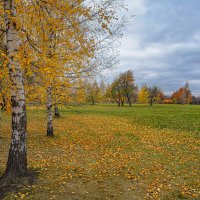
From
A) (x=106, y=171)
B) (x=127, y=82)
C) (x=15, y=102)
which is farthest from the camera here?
(x=127, y=82)

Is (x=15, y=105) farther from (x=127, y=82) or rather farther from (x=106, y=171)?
(x=127, y=82)

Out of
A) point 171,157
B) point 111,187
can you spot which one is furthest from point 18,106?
point 171,157

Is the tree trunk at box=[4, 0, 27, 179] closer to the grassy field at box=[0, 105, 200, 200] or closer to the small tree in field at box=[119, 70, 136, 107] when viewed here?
the grassy field at box=[0, 105, 200, 200]

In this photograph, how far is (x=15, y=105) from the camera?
524cm

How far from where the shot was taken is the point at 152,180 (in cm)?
617

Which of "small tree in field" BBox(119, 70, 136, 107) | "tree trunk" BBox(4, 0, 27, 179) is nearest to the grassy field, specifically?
"tree trunk" BBox(4, 0, 27, 179)

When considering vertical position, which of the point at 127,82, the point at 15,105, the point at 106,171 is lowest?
the point at 106,171

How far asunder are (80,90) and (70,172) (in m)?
6.05

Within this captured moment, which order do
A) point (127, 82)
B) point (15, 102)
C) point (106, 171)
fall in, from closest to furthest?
1. point (15, 102)
2. point (106, 171)
3. point (127, 82)

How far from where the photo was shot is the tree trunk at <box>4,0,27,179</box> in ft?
16.7

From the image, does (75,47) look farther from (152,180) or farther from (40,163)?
(152,180)

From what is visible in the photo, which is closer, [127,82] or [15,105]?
[15,105]

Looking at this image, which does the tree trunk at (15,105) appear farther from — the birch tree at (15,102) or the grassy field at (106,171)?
the grassy field at (106,171)

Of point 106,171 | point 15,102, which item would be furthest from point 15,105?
point 106,171
